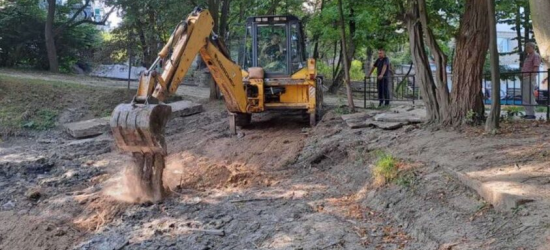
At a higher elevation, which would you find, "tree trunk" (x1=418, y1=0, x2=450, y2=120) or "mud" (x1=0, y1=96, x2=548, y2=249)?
"tree trunk" (x1=418, y1=0, x2=450, y2=120)

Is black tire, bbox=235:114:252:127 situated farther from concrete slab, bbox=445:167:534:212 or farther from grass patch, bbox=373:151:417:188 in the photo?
concrete slab, bbox=445:167:534:212

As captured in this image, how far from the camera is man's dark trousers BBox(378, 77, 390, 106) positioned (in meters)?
14.1

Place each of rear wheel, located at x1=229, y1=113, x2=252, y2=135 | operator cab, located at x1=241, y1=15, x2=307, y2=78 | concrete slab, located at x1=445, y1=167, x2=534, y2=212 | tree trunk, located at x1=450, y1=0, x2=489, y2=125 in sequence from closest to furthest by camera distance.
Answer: concrete slab, located at x1=445, y1=167, x2=534, y2=212 < tree trunk, located at x1=450, y1=0, x2=489, y2=125 < rear wheel, located at x1=229, y1=113, x2=252, y2=135 < operator cab, located at x1=241, y1=15, x2=307, y2=78

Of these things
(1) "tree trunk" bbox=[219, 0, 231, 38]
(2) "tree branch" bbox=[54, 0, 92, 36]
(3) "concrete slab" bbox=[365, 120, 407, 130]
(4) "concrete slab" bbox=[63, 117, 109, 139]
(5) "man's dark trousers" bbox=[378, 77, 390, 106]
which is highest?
(2) "tree branch" bbox=[54, 0, 92, 36]

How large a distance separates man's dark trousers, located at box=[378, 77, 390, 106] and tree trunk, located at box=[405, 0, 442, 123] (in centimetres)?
439

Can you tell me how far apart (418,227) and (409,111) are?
6.61m

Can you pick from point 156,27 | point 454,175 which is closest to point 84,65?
point 156,27

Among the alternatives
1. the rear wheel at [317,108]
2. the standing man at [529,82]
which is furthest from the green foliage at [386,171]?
the rear wheel at [317,108]

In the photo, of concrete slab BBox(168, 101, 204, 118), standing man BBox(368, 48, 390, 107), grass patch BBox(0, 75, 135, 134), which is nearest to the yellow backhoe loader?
standing man BBox(368, 48, 390, 107)

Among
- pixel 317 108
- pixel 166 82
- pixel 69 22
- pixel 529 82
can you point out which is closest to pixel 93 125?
pixel 317 108

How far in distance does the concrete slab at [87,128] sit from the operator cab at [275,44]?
405 centimetres

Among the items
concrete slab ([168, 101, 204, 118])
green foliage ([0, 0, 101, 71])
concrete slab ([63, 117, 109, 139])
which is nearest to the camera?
concrete slab ([63, 117, 109, 139])

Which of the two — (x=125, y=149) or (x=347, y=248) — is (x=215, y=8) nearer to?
(x=125, y=149)

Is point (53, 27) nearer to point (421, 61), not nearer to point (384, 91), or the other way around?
point (384, 91)
